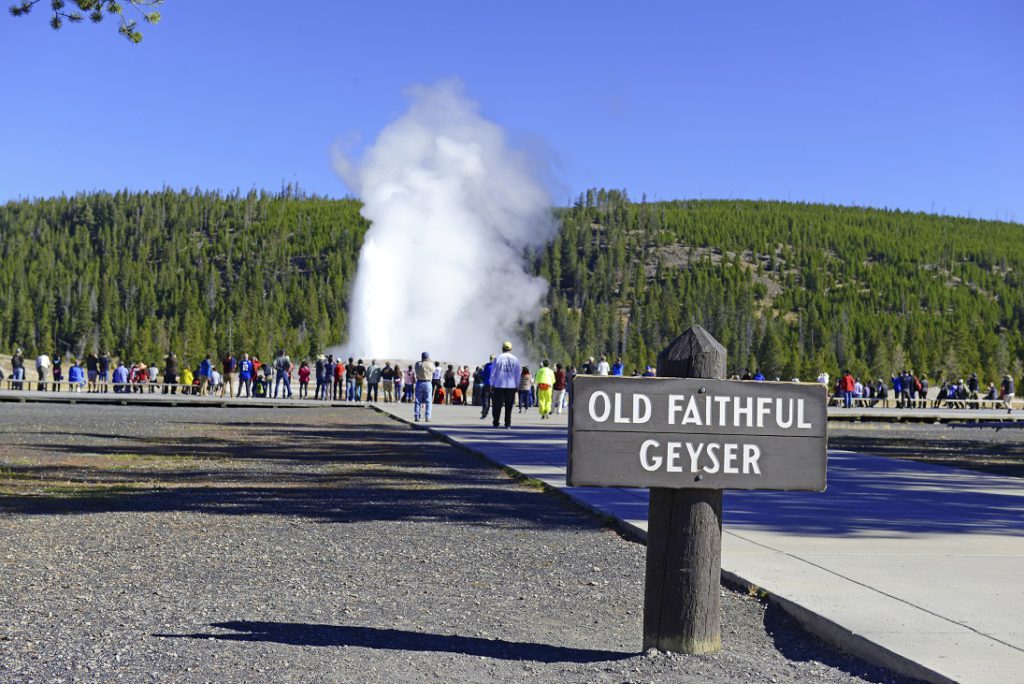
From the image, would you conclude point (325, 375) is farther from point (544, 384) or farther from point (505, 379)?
point (505, 379)

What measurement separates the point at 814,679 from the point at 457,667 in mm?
1331

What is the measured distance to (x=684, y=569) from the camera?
190 inches

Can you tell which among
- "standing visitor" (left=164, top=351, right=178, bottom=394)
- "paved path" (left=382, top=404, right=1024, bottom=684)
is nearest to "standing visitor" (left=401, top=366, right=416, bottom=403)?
"standing visitor" (left=164, top=351, right=178, bottom=394)

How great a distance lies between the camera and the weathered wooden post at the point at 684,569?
4832mm

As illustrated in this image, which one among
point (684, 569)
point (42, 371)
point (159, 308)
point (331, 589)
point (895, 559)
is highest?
point (159, 308)

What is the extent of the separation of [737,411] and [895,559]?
305 cm

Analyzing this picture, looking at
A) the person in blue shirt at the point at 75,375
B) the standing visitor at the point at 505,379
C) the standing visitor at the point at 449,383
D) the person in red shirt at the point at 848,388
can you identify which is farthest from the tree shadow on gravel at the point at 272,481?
the person in red shirt at the point at 848,388

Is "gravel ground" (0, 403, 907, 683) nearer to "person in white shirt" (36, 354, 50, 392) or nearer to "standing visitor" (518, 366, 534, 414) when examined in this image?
"standing visitor" (518, 366, 534, 414)

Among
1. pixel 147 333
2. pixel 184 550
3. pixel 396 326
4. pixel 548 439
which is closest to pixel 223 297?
pixel 147 333

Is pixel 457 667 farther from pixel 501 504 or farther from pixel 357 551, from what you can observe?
pixel 501 504

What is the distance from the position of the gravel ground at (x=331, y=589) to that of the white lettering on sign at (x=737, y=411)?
3.00 ft

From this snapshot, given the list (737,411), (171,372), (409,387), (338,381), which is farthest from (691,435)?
(171,372)

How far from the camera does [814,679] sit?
15.5 feet

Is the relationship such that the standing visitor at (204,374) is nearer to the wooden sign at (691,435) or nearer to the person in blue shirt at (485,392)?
the person in blue shirt at (485,392)
